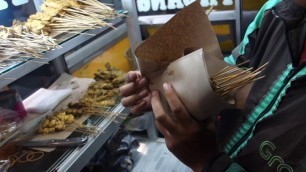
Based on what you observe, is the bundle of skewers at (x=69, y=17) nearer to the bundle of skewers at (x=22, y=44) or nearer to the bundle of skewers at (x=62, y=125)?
the bundle of skewers at (x=22, y=44)

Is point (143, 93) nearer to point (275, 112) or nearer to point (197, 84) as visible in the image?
point (197, 84)

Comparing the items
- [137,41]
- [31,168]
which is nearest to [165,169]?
[137,41]

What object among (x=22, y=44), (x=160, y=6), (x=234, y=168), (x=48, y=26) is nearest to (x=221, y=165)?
(x=234, y=168)

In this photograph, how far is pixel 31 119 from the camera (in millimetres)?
1272

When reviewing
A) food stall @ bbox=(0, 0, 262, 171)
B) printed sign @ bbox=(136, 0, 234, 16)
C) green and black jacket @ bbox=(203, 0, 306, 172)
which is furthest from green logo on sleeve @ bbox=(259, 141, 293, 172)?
printed sign @ bbox=(136, 0, 234, 16)

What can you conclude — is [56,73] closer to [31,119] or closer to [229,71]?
[31,119]

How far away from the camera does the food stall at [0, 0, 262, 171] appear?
1.05 meters

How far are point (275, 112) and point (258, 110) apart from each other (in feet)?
0.20

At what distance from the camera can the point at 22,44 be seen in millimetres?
1017

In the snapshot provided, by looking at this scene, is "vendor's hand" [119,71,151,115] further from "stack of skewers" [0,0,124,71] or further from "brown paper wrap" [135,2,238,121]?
"stack of skewers" [0,0,124,71]

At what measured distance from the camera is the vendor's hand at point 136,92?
2.74 ft

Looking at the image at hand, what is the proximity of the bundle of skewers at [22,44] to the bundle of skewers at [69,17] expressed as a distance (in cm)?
7

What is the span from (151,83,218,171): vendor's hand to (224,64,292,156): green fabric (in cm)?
11

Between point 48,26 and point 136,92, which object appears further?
point 48,26
